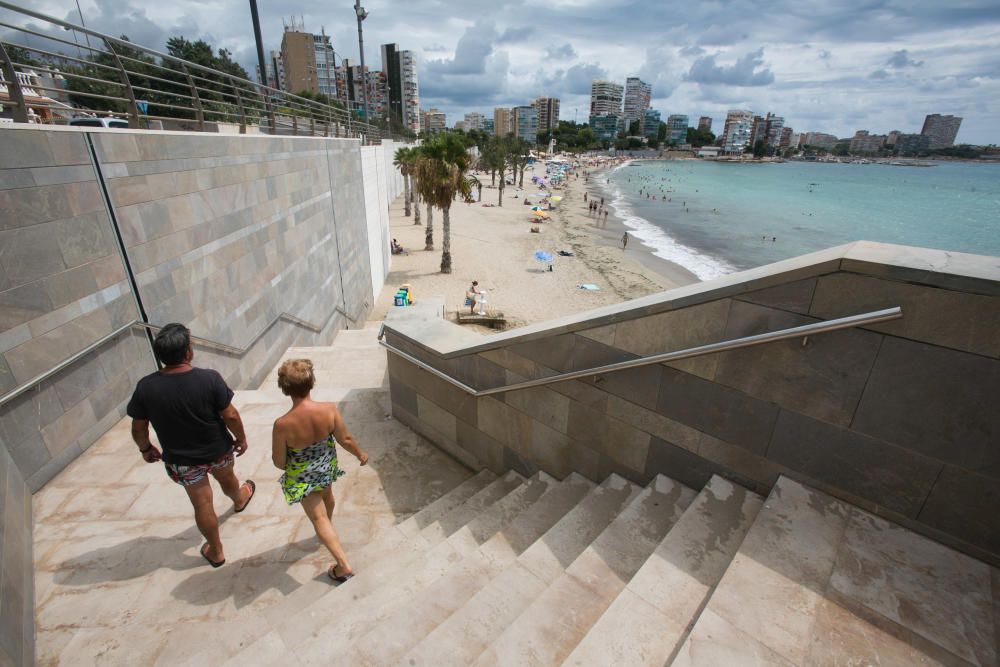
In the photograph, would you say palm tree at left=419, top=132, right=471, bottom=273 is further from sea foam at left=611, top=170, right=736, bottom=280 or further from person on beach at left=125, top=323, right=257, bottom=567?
person on beach at left=125, top=323, right=257, bottom=567


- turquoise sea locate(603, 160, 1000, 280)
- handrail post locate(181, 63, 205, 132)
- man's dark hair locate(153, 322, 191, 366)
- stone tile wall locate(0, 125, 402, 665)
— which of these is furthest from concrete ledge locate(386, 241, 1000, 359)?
turquoise sea locate(603, 160, 1000, 280)

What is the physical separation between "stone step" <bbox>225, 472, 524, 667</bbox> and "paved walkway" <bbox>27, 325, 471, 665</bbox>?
6 cm

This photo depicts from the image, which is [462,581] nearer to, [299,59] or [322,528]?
[322,528]

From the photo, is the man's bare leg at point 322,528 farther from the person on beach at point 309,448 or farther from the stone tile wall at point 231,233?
the stone tile wall at point 231,233

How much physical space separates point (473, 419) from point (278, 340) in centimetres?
536

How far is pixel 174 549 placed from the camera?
11.8 feet

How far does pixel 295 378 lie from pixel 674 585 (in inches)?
107

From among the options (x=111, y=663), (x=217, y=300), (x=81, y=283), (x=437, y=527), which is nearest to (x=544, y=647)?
(x=437, y=527)

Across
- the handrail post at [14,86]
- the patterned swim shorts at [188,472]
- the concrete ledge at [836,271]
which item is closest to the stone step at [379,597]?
the patterned swim shorts at [188,472]

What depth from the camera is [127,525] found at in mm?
3766

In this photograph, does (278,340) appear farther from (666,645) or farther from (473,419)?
(666,645)

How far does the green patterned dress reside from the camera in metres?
3.15

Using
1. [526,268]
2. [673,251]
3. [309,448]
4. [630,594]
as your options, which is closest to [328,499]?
[309,448]

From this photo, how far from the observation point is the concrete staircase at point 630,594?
92.2 inches
